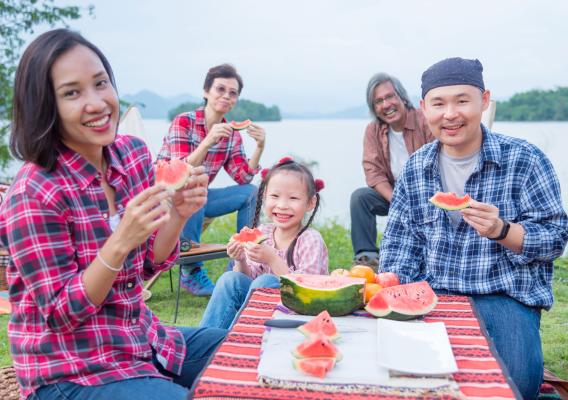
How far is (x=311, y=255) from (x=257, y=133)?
2833 mm

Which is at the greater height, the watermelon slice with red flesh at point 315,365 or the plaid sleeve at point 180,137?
the plaid sleeve at point 180,137

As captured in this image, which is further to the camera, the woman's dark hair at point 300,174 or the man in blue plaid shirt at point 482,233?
the woman's dark hair at point 300,174

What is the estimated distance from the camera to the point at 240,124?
633 cm

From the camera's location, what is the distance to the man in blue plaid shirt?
124 inches

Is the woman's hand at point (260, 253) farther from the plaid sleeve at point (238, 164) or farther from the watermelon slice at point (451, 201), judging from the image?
the plaid sleeve at point (238, 164)

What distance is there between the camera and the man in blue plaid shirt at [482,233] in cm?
314

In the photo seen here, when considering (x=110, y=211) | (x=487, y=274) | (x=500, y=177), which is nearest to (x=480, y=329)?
(x=487, y=274)

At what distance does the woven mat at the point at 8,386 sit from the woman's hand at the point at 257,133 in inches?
145

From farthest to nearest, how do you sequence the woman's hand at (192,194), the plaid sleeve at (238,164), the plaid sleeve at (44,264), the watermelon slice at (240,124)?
the plaid sleeve at (238,164) → the watermelon slice at (240,124) → the woman's hand at (192,194) → the plaid sleeve at (44,264)

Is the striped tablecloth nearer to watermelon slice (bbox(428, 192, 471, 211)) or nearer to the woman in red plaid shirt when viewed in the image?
the woman in red plaid shirt

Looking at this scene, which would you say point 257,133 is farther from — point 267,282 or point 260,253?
point 267,282

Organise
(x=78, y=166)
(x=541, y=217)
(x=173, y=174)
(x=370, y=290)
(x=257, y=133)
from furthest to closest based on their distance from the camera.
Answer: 1. (x=257, y=133)
2. (x=541, y=217)
3. (x=370, y=290)
4. (x=173, y=174)
5. (x=78, y=166)

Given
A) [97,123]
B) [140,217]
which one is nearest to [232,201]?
[97,123]

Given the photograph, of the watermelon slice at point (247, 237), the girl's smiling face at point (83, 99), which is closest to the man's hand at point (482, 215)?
the watermelon slice at point (247, 237)
